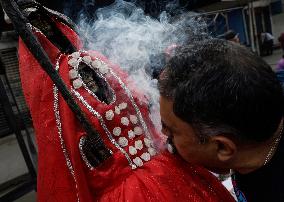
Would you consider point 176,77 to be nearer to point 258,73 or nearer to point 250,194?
point 258,73

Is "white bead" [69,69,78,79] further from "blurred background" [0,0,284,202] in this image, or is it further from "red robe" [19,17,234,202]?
"blurred background" [0,0,284,202]

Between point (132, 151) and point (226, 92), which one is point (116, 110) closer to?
point (132, 151)

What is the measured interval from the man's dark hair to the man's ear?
2 centimetres

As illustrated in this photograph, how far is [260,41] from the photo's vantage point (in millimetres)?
17172

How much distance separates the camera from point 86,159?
4.12ft

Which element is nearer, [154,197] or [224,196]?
[154,197]

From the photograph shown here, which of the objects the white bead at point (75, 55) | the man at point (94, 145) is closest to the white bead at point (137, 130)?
the man at point (94, 145)

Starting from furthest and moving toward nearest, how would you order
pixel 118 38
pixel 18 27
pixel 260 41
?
pixel 260 41 < pixel 118 38 < pixel 18 27

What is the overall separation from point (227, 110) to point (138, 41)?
0.71 m

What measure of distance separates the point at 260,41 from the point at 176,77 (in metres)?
17.5

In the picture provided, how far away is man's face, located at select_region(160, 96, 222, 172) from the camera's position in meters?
1.04

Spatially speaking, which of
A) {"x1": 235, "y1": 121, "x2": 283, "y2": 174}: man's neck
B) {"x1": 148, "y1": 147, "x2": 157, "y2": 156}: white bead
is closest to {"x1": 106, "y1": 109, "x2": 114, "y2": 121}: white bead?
{"x1": 148, "y1": 147, "x2": 157, "y2": 156}: white bead

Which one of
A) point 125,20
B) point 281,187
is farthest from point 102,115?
point 281,187

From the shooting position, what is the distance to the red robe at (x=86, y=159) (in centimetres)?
123
